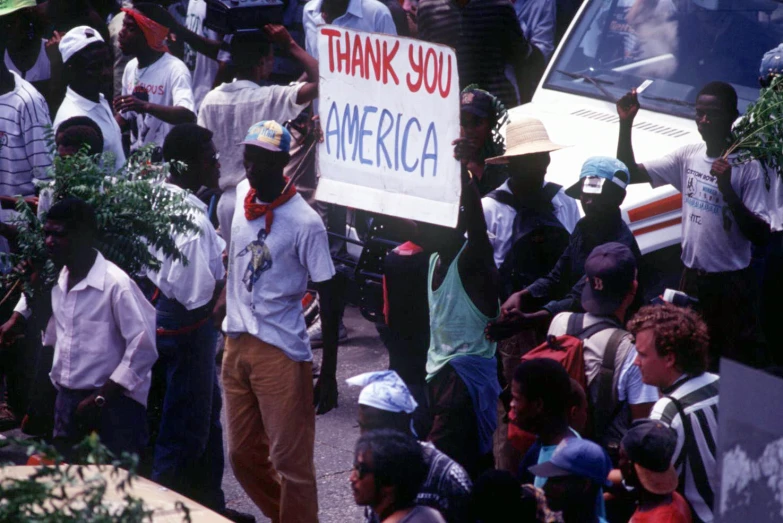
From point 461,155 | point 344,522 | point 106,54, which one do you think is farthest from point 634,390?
point 106,54

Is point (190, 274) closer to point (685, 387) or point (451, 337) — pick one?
point (451, 337)

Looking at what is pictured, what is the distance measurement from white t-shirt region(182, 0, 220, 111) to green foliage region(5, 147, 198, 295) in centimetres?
465

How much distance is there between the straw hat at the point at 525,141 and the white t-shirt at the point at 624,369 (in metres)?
1.37

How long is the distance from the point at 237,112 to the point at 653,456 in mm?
4762

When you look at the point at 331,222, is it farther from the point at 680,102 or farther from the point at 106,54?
the point at 680,102

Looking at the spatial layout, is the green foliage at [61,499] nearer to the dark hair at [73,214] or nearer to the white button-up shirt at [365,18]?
the dark hair at [73,214]

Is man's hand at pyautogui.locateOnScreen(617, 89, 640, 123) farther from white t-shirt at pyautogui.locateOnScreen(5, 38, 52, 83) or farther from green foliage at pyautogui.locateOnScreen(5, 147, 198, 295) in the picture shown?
white t-shirt at pyautogui.locateOnScreen(5, 38, 52, 83)

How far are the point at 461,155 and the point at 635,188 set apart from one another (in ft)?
8.03

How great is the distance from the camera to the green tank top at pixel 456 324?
5.57m

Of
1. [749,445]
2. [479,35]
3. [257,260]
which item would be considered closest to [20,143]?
[257,260]

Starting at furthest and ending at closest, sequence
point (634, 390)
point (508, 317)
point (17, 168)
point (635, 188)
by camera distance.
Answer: point (17, 168)
point (635, 188)
point (508, 317)
point (634, 390)

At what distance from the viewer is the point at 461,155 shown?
17.2ft

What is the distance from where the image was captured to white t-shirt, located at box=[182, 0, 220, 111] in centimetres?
1035

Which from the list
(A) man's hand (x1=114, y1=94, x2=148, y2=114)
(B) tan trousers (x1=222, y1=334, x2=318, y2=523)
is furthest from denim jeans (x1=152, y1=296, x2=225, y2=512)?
(A) man's hand (x1=114, y1=94, x2=148, y2=114)
